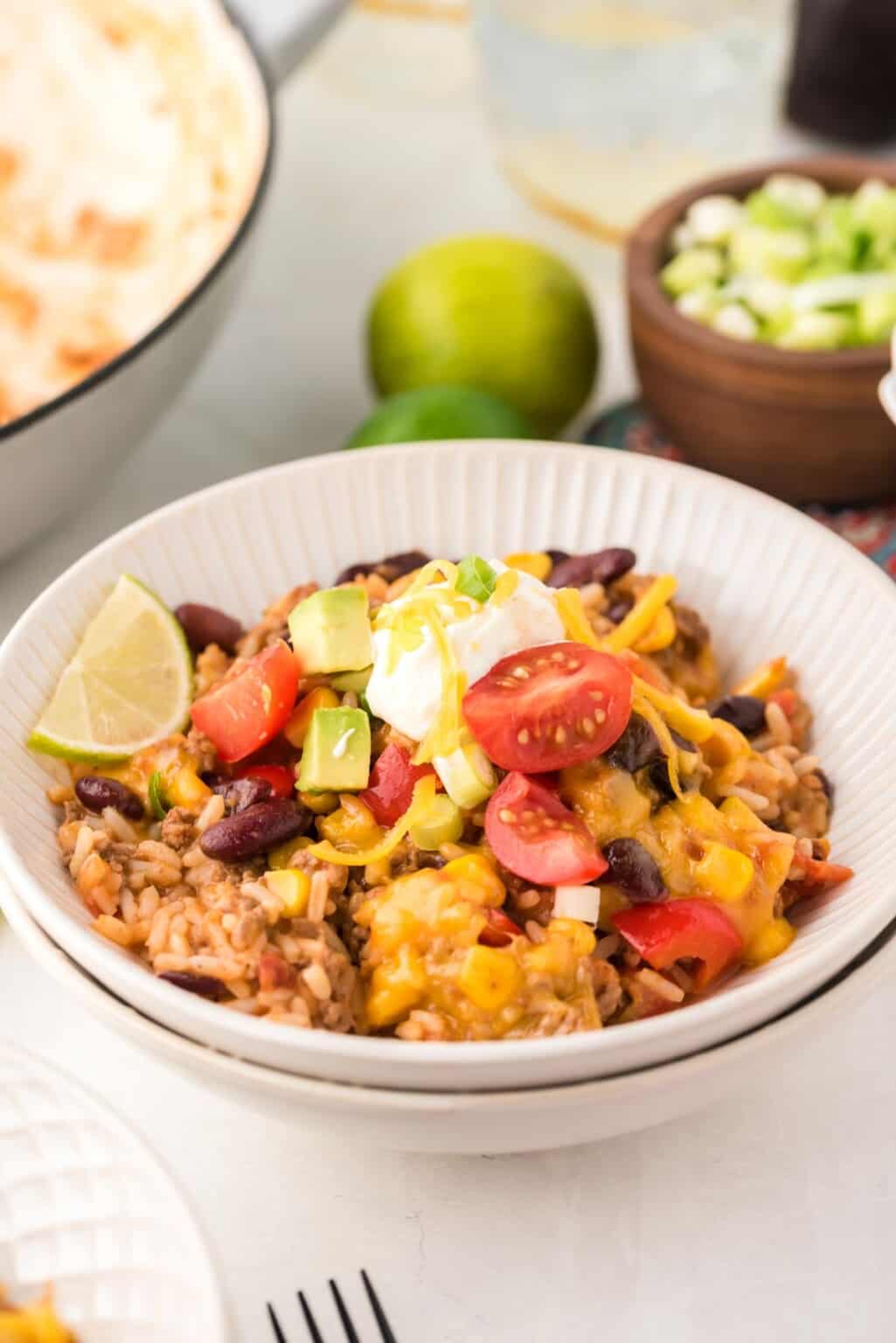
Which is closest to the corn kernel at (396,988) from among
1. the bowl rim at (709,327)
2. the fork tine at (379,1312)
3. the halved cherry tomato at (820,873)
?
the fork tine at (379,1312)

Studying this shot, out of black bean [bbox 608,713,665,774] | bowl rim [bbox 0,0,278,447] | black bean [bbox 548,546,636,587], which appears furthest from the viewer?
bowl rim [bbox 0,0,278,447]

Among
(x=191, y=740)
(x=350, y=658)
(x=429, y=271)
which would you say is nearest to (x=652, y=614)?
(x=350, y=658)

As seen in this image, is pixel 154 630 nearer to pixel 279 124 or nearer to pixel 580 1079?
pixel 580 1079

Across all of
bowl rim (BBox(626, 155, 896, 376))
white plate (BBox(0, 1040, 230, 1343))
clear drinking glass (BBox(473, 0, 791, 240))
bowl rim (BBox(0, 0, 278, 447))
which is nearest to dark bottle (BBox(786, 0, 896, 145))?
clear drinking glass (BBox(473, 0, 791, 240))

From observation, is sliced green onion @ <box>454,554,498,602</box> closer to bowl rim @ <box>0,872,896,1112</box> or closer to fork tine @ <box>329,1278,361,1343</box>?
bowl rim @ <box>0,872,896,1112</box>

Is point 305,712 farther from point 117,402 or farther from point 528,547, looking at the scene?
point 117,402

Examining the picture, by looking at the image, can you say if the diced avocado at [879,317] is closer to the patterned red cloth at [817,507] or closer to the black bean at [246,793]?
the patterned red cloth at [817,507]
